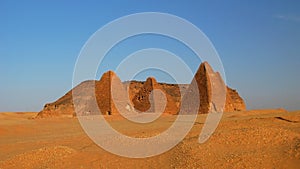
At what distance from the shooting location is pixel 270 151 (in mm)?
7797

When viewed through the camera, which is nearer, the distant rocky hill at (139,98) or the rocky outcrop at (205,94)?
the rocky outcrop at (205,94)

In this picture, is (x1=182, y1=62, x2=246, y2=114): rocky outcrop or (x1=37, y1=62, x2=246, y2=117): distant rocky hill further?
(x1=37, y1=62, x2=246, y2=117): distant rocky hill

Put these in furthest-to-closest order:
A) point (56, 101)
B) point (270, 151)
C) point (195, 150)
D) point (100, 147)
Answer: point (56, 101) < point (100, 147) < point (195, 150) < point (270, 151)

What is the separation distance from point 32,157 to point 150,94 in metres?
30.5

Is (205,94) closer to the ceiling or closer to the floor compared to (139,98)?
closer to the floor

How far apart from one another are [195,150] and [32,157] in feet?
16.4

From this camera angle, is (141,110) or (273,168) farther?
(141,110)

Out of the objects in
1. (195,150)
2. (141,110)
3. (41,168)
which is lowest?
(41,168)

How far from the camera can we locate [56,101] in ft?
168

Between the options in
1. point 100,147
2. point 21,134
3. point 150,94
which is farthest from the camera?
point 150,94

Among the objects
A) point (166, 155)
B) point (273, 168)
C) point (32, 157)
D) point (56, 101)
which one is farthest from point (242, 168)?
point (56, 101)

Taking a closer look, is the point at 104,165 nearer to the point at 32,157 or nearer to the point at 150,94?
the point at 32,157

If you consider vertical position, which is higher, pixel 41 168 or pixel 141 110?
pixel 141 110

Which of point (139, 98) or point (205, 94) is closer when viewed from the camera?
point (205, 94)
